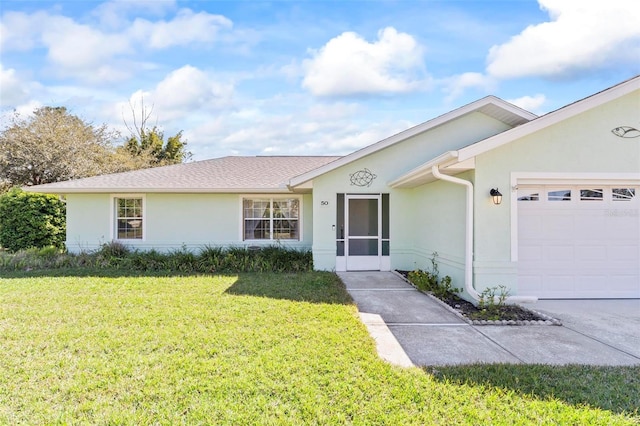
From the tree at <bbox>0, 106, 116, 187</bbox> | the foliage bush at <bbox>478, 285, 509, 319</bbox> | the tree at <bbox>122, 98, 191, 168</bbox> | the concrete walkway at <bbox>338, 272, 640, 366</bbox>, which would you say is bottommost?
the concrete walkway at <bbox>338, 272, 640, 366</bbox>

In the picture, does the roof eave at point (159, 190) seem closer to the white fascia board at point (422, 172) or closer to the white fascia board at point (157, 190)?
the white fascia board at point (157, 190)

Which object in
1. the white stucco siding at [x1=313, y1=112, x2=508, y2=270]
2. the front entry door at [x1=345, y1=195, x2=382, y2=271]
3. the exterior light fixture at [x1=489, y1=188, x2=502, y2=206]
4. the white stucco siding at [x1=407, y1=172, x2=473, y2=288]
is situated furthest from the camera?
the front entry door at [x1=345, y1=195, x2=382, y2=271]

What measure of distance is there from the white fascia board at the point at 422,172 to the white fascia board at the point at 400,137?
121cm

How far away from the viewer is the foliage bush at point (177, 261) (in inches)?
434

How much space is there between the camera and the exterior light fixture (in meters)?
7.04

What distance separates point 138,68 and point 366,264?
11562 millimetres

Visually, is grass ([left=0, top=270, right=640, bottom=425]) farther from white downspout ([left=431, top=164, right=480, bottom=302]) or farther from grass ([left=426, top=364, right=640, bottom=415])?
white downspout ([left=431, top=164, right=480, bottom=302])

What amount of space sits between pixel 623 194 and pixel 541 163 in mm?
2158

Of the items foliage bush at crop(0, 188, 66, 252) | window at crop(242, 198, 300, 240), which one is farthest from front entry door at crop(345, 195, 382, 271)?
foliage bush at crop(0, 188, 66, 252)

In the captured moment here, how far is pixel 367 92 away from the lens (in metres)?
16.2

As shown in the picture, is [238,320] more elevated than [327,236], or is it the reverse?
[327,236]

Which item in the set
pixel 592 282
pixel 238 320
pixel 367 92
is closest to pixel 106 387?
pixel 238 320

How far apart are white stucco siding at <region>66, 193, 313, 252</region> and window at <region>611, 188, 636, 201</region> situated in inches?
337

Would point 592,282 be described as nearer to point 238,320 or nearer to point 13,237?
point 238,320
